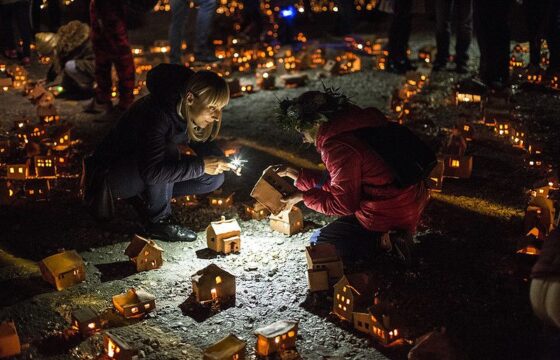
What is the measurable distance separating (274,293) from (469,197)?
9.07 feet

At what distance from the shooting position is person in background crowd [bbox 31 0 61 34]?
43.3ft

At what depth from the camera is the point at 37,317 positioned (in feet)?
15.9

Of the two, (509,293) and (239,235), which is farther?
(239,235)

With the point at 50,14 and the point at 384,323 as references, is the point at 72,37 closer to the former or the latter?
the point at 50,14

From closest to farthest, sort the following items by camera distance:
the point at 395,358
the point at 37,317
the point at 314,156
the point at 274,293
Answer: the point at 395,358
the point at 37,317
the point at 274,293
the point at 314,156

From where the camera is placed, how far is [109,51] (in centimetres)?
923

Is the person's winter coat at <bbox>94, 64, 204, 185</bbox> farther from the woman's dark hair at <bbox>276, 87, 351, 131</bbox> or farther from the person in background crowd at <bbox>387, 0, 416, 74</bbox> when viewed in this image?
the person in background crowd at <bbox>387, 0, 416, 74</bbox>

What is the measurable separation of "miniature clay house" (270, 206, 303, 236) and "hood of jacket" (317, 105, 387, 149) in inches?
45.4

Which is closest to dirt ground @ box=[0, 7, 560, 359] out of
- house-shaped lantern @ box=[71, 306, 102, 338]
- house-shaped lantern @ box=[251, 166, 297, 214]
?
house-shaped lantern @ box=[71, 306, 102, 338]

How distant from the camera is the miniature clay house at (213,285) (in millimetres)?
5078

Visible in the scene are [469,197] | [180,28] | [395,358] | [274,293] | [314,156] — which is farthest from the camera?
[180,28]

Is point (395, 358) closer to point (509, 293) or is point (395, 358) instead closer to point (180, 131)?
point (509, 293)

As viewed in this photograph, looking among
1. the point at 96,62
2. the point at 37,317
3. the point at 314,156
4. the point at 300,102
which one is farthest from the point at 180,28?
the point at 37,317

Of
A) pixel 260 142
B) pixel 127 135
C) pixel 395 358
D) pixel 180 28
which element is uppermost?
pixel 180 28
